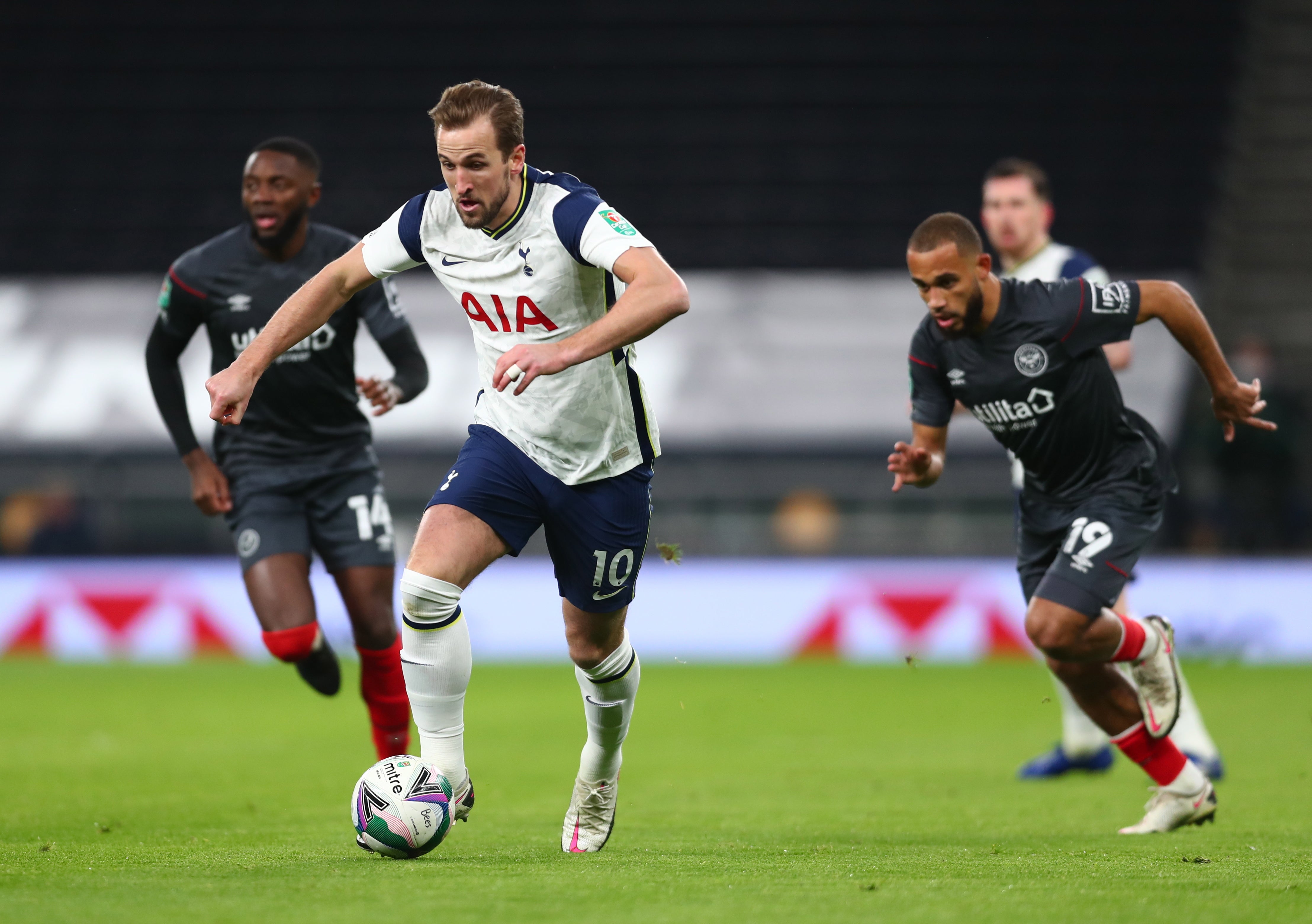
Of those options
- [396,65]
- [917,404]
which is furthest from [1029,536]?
[396,65]

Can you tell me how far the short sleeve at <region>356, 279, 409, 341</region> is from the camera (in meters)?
6.11

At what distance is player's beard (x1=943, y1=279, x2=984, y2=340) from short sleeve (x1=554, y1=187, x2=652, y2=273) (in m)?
1.39

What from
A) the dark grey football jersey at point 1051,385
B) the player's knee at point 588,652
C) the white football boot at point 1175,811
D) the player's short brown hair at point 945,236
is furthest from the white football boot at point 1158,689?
the player's knee at point 588,652

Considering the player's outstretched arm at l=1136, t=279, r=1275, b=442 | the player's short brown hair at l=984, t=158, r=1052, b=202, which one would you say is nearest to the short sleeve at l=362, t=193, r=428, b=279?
the player's outstretched arm at l=1136, t=279, r=1275, b=442

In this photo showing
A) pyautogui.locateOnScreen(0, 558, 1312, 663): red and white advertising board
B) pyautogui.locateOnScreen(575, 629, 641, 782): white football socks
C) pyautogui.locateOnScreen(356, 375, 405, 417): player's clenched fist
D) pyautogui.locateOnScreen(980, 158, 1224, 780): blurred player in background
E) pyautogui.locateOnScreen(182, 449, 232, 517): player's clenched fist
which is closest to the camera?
pyautogui.locateOnScreen(575, 629, 641, 782): white football socks

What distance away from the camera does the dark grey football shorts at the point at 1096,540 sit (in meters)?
5.30

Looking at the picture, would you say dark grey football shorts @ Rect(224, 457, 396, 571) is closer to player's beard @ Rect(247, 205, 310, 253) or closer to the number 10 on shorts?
player's beard @ Rect(247, 205, 310, 253)

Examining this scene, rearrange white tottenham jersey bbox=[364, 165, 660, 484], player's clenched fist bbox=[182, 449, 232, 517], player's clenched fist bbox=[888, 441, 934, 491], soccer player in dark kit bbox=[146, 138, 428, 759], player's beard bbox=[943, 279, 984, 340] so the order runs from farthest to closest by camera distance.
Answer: player's clenched fist bbox=[182, 449, 232, 517] → soccer player in dark kit bbox=[146, 138, 428, 759] → player's beard bbox=[943, 279, 984, 340] → player's clenched fist bbox=[888, 441, 934, 491] → white tottenham jersey bbox=[364, 165, 660, 484]

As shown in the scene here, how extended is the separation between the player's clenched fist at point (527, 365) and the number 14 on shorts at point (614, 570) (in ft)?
2.91

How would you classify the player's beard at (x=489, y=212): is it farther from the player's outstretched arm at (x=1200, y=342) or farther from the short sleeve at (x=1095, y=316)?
the player's outstretched arm at (x=1200, y=342)

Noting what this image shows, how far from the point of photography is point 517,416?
477 cm

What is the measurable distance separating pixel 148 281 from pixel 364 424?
13.2m

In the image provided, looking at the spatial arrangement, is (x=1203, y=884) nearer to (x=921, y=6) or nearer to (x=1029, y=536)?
(x=1029, y=536)

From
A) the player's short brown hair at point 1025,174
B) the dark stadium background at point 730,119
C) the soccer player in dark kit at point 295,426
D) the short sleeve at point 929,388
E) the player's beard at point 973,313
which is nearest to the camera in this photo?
the player's beard at point 973,313
